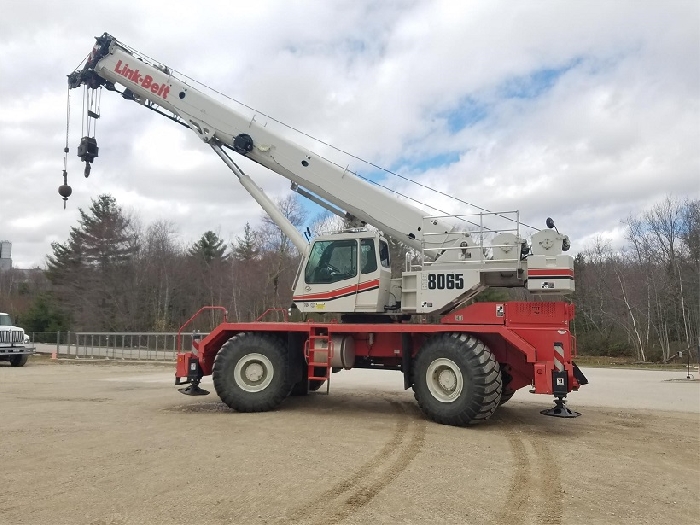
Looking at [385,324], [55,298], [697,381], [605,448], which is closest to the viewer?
[605,448]

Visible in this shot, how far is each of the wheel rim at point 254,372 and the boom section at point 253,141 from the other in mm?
3167

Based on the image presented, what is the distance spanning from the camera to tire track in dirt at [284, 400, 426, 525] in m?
4.72

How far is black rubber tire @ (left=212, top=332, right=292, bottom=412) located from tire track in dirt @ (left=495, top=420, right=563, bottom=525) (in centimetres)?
397

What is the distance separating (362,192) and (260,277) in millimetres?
30030

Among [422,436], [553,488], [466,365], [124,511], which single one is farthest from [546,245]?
[124,511]

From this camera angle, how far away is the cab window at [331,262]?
32.6 feet

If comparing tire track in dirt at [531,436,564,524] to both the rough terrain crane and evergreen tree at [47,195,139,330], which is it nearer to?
the rough terrain crane

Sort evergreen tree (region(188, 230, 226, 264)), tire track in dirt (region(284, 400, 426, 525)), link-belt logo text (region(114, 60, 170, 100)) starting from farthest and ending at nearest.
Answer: evergreen tree (region(188, 230, 226, 264)) → link-belt logo text (region(114, 60, 170, 100)) → tire track in dirt (region(284, 400, 426, 525))

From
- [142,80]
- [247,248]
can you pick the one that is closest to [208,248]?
[247,248]

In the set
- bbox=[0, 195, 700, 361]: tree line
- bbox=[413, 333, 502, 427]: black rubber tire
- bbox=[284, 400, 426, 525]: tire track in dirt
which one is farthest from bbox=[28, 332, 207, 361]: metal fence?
bbox=[284, 400, 426, 525]: tire track in dirt

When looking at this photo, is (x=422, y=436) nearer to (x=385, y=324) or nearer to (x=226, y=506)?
(x=385, y=324)

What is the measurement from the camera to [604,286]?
36.5 m

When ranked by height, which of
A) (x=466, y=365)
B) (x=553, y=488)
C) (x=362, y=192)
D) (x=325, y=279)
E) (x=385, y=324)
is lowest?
(x=553, y=488)

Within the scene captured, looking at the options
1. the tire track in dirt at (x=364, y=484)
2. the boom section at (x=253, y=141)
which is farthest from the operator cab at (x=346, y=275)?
the tire track in dirt at (x=364, y=484)
